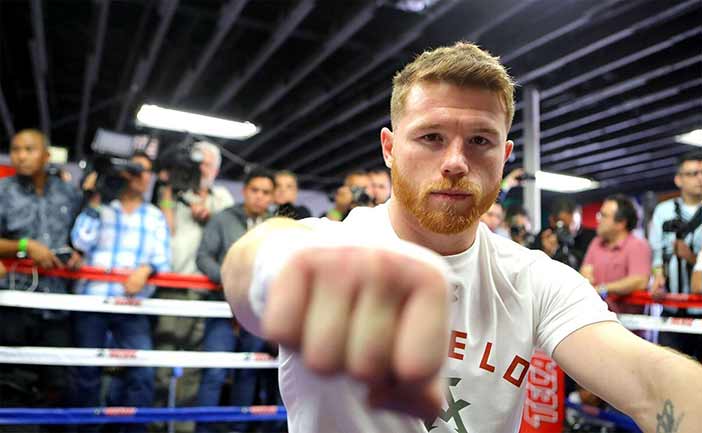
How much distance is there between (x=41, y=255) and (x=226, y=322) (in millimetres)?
1141

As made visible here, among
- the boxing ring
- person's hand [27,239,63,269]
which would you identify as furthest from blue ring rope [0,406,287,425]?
person's hand [27,239,63,269]

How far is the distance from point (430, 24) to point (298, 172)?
8898 millimetres

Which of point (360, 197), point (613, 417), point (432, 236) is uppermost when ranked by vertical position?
point (360, 197)

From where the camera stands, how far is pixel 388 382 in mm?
448

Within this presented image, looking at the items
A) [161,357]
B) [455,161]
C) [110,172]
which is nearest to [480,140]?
[455,161]

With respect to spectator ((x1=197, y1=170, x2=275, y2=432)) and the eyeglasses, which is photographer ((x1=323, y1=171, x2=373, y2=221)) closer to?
spectator ((x1=197, y1=170, x2=275, y2=432))

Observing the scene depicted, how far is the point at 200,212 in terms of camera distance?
12.8 feet

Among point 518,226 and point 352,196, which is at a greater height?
point 352,196

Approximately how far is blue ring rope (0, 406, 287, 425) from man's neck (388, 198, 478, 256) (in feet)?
7.73

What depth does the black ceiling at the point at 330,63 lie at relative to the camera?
6.20 m

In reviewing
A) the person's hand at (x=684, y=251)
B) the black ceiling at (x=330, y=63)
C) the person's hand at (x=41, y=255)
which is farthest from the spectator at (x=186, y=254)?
the person's hand at (x=684, y=251)

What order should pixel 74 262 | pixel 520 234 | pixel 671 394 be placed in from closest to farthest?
pixel 671 394 → pixel 74 262 → pixel 520 234

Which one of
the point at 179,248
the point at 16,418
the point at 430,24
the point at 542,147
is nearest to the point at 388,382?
the point at 16,418

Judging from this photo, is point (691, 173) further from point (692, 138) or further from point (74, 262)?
point (692, 138)
